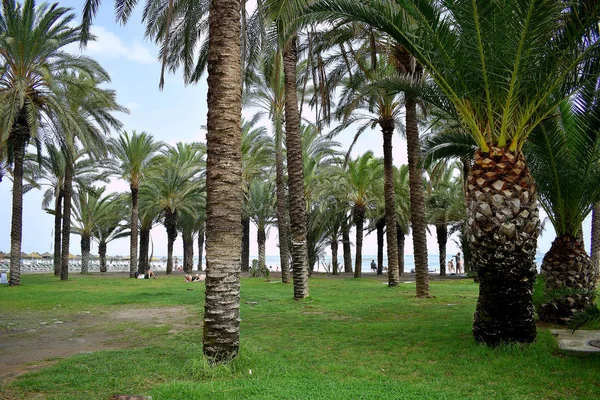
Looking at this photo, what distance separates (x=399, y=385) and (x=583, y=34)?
5.77m

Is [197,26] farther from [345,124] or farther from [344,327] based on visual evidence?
[344,327]

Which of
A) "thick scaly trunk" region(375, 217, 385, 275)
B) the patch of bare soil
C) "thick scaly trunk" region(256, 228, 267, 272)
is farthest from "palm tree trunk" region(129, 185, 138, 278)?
the patch of bare soil

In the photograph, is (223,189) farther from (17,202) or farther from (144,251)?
(144,251)

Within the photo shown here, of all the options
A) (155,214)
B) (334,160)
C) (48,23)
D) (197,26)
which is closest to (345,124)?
(197,26)

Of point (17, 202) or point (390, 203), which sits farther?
point (17, 202)

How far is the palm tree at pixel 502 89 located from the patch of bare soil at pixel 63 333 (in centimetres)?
592

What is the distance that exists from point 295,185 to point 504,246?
778 centimetres

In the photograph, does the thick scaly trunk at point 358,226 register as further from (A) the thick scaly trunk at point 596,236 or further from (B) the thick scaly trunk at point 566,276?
(B) the thick scaly trunk at point 566,276

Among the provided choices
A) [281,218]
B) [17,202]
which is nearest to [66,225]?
[17,202]

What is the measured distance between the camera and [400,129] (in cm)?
2159

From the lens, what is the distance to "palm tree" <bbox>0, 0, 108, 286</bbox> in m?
18.2

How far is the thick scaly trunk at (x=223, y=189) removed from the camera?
5.86 meters

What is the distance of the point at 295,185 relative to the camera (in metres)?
13.8

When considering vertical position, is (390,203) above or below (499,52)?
below
